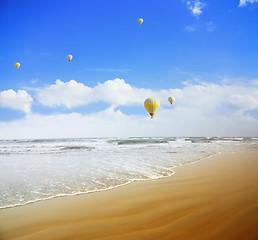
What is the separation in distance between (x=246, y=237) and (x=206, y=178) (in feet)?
11.1

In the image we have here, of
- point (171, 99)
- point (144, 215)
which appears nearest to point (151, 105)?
point (171, 99)

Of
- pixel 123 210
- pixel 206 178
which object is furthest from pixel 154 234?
pixel 206 178

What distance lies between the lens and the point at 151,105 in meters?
22.6

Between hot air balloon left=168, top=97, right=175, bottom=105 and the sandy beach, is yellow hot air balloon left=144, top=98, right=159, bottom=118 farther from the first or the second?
the sandy beach

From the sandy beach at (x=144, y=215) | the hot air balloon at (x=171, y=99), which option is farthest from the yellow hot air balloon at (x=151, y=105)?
the sandy beach at (x=144, y=215)

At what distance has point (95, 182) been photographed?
5.53 meters

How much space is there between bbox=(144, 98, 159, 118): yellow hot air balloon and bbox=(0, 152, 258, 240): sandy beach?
1823 cm

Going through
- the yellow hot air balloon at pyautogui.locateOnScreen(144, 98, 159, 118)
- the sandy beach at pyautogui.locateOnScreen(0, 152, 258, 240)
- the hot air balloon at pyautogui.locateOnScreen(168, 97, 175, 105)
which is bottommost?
the sandy beach at pyautogui.locateOnScreen(0, 152, 258, 240)

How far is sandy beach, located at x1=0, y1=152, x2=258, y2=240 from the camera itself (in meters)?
2.50

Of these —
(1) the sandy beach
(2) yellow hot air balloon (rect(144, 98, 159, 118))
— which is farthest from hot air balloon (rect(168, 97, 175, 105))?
(1) the sandy beach

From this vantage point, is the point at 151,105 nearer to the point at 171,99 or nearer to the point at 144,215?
the point at 171,99

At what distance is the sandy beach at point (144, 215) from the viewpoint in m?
2.50

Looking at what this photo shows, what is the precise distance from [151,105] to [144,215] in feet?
65.6

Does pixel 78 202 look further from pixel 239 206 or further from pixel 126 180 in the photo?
pixel 239 206
